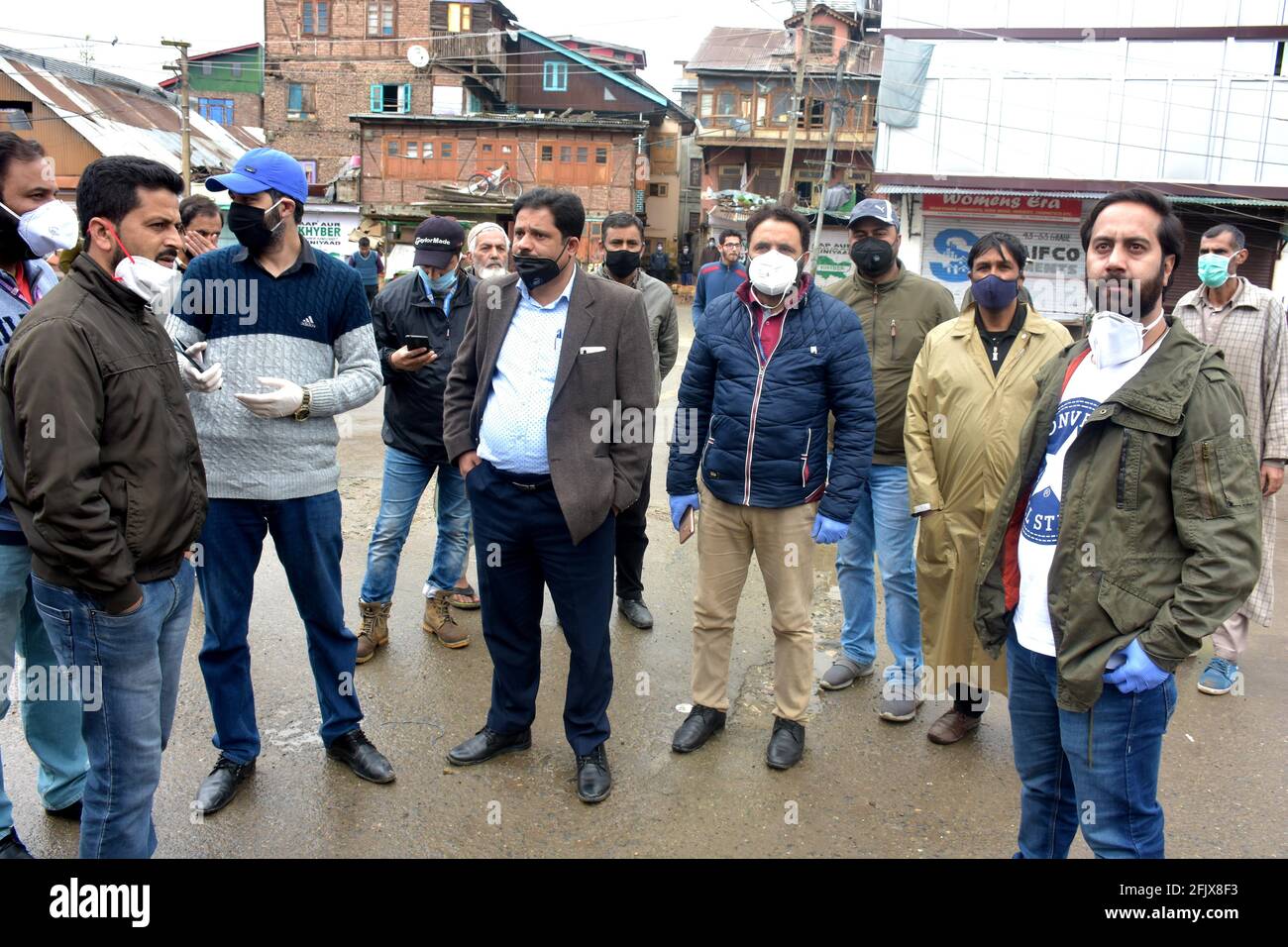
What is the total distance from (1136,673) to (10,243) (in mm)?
3660

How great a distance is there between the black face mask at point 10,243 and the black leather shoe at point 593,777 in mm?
2694

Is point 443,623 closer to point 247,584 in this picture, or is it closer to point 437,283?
point 247,584

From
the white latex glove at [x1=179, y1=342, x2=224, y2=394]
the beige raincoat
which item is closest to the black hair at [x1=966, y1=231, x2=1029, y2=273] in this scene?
the beige raincoat

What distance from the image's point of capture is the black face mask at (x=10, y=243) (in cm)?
313

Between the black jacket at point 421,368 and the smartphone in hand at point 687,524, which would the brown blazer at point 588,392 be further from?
the black jacket at point 421,368

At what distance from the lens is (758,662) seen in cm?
489

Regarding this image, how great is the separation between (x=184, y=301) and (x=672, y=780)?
2574mm

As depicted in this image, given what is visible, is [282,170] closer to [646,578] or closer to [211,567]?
[211,567]

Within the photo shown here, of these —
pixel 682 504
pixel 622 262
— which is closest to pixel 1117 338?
pixel 682 504

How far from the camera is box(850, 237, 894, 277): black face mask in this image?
4484 mm

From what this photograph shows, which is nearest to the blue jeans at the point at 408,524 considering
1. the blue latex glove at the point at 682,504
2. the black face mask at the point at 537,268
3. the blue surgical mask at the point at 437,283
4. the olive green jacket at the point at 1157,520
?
the blue surgical mask at the point at 437,283

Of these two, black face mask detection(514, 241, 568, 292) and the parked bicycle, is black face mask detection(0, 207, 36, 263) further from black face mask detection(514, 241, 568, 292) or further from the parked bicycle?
the parked bicycle

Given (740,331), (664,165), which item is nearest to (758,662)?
(740,331)

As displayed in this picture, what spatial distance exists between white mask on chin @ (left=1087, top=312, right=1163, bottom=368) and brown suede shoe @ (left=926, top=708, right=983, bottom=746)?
2.15 m
